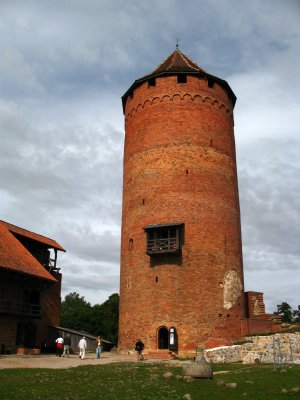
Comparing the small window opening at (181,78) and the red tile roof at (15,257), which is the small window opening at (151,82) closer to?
the small window opening at (181,78)

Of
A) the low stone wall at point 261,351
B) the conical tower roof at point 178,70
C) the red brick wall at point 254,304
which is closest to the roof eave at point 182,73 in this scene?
the conical tower roof at point 178,70

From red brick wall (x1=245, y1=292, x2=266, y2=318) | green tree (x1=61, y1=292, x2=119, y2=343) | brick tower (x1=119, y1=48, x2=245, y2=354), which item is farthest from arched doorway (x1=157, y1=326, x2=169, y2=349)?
green tree (x1=61, y1=292, x2=119, y2=343)

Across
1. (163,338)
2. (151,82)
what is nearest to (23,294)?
(163,338)

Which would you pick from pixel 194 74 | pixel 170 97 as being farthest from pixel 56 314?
pixel 194 74

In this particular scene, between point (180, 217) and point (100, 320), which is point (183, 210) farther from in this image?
point (100, 320)

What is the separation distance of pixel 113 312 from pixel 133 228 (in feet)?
97.5

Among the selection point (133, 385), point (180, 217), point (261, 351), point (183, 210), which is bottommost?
point (133, 385)

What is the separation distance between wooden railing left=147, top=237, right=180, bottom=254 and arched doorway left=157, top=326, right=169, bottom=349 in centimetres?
376

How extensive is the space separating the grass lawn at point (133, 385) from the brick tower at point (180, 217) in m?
8.16

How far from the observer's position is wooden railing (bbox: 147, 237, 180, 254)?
21.9 meters

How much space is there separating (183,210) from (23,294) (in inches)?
385

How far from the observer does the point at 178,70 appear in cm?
2567

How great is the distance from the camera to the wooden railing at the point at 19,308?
22.1m

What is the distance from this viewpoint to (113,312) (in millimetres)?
51375
